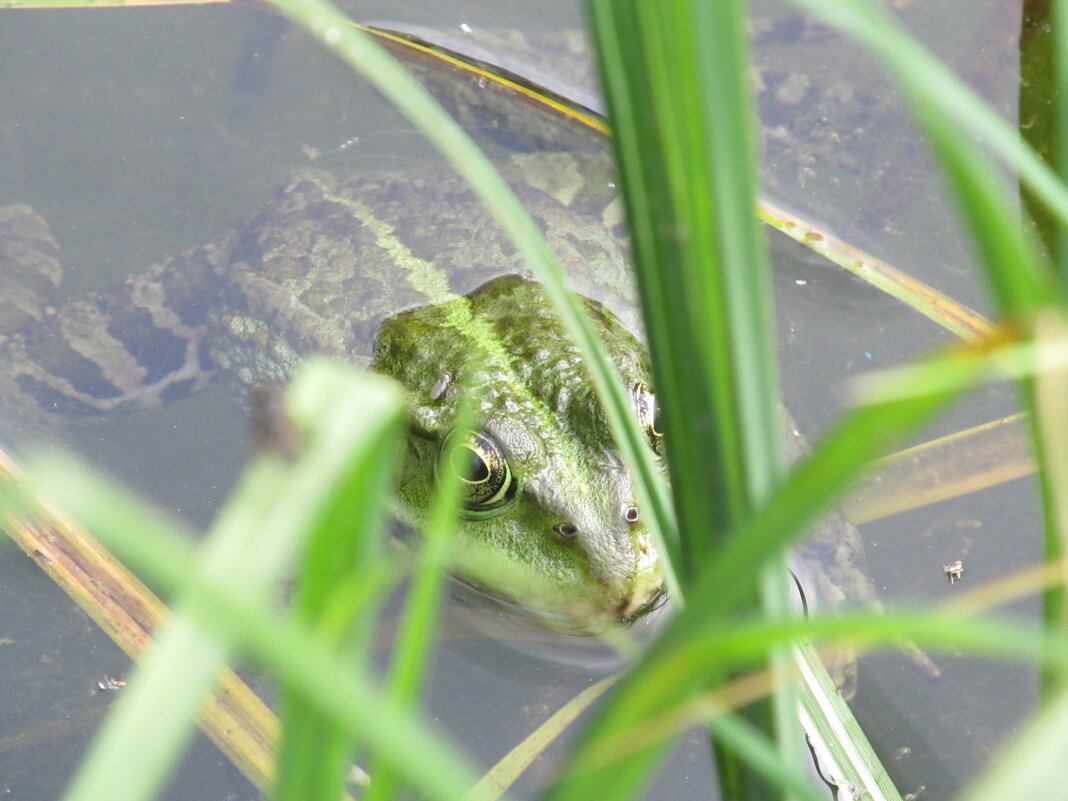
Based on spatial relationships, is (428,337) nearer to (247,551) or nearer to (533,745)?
(533,745)

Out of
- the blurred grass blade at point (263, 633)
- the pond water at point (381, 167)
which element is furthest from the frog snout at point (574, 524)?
the blurred grass blade at point (263, 633)

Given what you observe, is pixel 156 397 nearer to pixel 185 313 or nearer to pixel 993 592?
pixel 185 313

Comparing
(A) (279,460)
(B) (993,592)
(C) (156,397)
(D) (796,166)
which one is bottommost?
(A) (279,460)

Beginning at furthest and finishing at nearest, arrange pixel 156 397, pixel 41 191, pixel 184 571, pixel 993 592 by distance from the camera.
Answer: pixel 41 191, pixel 156 397, pixel 993 592, pixel 184 571

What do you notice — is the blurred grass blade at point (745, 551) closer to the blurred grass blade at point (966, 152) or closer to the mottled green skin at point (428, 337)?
the blurred grass blade at point (966, 152)

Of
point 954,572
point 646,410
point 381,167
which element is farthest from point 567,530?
point 381,167

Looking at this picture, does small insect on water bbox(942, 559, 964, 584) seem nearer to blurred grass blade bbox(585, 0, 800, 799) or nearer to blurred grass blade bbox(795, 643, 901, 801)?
blurred grass blade bbox(795, 643, 901, 801)

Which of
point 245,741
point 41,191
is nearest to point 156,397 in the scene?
point 41,191
